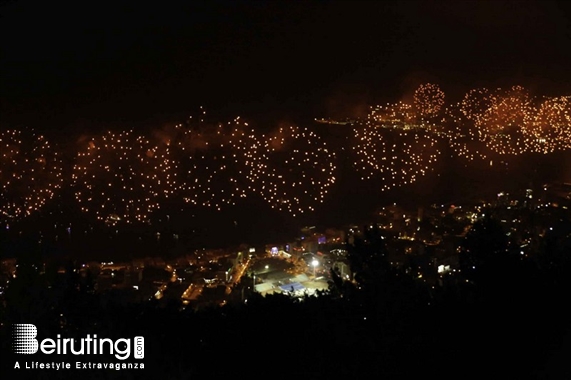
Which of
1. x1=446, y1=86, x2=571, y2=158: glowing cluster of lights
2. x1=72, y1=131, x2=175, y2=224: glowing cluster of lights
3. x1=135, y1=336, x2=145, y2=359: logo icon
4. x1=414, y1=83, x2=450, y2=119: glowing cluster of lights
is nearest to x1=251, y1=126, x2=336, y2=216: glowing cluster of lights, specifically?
x1=72, y1=131, x2=175, y2=224: glowing cluster of lights

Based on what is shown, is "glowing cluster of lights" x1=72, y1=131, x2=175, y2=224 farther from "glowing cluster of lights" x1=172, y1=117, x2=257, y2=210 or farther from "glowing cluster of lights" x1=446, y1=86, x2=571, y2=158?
"glowing cluster of lights" x1=446, y1=86, x2=571, y2=158

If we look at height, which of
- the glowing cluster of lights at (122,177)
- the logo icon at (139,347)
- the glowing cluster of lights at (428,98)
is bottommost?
the logo icon at (139,347)

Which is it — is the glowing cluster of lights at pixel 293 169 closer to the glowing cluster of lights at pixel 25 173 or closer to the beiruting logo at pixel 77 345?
the glowing cluster of lights at pixel 25 173

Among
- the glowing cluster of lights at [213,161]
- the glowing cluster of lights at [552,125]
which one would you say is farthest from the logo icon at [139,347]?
the glowing cluster of lights at [552,125]

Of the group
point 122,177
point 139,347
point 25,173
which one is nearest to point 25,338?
point 139,347

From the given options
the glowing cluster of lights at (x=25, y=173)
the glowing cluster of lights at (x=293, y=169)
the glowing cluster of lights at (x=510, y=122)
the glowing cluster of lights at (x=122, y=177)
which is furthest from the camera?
the glowing cluster of lights at (x=510, y=122)

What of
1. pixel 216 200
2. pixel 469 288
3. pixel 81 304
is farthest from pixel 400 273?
pixel 216 200
